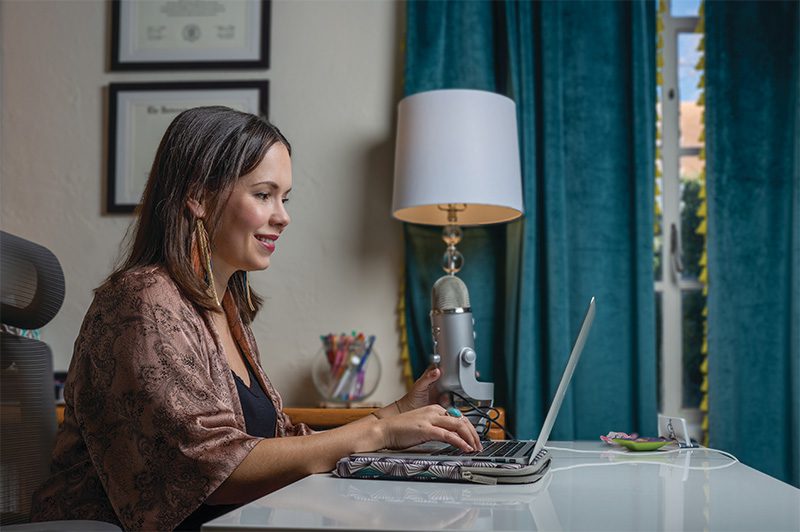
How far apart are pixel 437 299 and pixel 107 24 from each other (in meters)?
1.78

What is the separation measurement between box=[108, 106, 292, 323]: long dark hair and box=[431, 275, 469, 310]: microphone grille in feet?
1.62

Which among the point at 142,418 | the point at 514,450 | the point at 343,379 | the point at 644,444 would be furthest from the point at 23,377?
the point at 343,379

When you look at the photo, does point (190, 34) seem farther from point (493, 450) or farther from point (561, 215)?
point (493, 450)

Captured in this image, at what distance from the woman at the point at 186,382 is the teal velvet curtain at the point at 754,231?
1.59m

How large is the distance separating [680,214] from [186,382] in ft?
6.83

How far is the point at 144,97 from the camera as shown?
2836 mm

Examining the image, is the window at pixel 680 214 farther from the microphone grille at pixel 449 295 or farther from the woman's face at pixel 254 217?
the woman's face at pixel 254 217

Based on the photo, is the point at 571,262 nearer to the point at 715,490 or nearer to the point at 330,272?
the point at 330,272

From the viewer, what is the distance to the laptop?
44.3 inches

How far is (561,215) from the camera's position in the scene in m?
2.60

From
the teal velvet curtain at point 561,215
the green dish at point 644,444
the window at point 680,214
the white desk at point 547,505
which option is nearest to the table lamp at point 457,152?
the teal velvet curtain at point 561,215

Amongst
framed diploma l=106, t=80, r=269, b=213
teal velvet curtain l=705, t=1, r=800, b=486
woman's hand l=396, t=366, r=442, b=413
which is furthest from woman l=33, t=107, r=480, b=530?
teal velvet curtain l=705, t=1, r=800, b=486

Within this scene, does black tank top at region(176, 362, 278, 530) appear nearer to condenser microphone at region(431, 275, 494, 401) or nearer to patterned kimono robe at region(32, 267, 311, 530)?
patterned kimono robe at region(32, 267, 311, 530)

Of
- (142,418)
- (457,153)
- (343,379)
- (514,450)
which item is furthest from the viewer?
(343,379)
